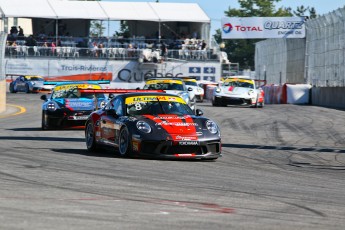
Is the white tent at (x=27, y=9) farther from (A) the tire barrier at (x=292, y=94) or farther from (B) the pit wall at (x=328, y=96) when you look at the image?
(B) the pit wall at (x=328, y=96)

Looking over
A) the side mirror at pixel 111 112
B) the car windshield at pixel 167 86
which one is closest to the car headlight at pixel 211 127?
the side mirror at pixel 111 112

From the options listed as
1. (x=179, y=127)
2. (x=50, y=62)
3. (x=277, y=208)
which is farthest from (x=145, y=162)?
(x=50, y=62)

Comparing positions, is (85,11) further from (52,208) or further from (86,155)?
(52,208)

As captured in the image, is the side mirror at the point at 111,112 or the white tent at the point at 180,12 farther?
the white tent at the point at 180,12

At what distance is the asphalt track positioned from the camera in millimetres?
6996

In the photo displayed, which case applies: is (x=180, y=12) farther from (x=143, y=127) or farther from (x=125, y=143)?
(x=143, y=127)

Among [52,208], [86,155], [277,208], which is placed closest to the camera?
[52,208]

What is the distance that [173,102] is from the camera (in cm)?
1443

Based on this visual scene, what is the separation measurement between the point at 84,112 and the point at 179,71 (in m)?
37.2

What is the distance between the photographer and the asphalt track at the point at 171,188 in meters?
7.00

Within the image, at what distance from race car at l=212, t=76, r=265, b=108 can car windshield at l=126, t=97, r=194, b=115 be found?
19.3m

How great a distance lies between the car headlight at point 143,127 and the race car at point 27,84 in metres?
38.6

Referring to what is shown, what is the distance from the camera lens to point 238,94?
111ft

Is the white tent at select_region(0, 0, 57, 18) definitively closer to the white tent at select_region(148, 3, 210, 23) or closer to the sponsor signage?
the sponsor signage
